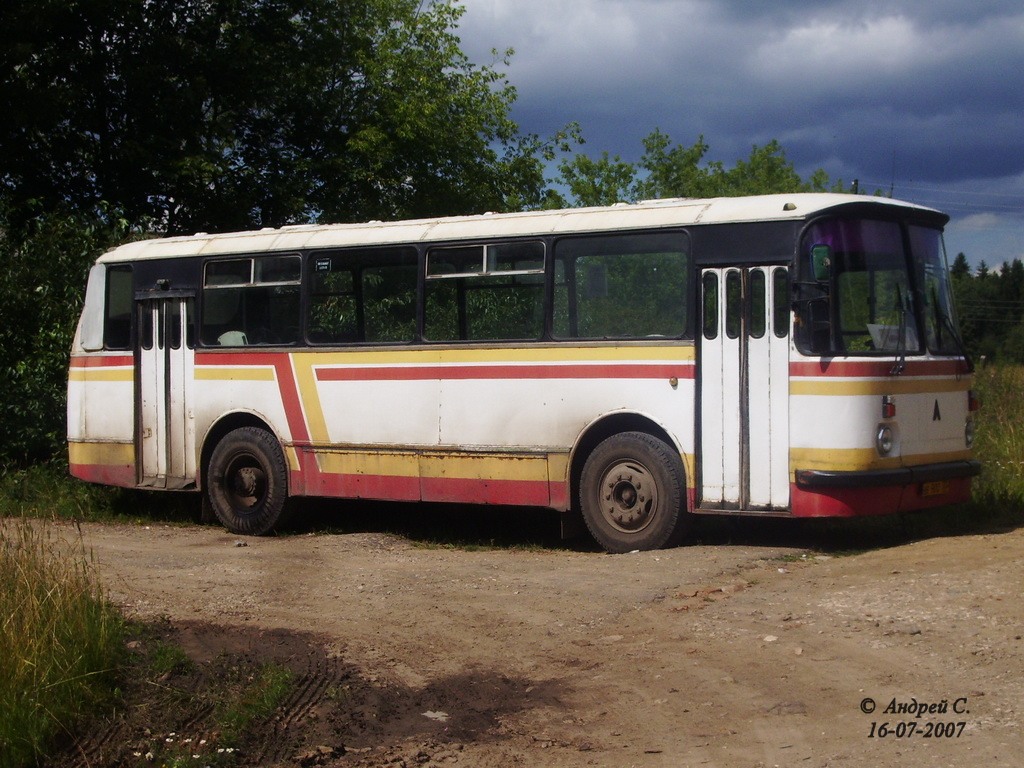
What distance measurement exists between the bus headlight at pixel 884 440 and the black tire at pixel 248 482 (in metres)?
6.23

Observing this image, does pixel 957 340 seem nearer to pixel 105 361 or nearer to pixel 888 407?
pixel 888 407

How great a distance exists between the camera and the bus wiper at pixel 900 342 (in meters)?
10.6

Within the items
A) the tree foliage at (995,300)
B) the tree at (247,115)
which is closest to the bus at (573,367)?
the tree at (247,115)

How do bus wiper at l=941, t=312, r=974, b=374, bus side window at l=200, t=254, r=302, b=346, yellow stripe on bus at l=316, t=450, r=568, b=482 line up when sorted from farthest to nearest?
bus side window at l=200, t=254, r=302, b=346
yellow stripe on bus at l=316, t=450, r=568, b=482
bus wiper at l=941, t=312, r=974, b=374

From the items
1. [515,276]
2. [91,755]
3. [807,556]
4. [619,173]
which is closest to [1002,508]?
[807,556]

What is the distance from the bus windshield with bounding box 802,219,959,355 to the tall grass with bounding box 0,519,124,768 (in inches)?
234

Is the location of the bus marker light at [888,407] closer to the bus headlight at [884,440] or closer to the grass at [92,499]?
the bus headlight at [884,440]

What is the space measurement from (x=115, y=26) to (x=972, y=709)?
2349 cm

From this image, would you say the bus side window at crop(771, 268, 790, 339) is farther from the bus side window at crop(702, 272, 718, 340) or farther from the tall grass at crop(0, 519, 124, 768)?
the tall grass at crop(0, 519, 124, 768)

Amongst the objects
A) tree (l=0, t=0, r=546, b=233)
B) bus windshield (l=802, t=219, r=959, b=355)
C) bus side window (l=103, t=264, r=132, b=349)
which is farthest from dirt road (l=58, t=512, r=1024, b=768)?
tree (l=0, t=0, r=546, b=233)

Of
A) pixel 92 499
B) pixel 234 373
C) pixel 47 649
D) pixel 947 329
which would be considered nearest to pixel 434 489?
pixel 234 373

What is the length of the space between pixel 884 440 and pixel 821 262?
4.95ft

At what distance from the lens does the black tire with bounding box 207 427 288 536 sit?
45.5ft

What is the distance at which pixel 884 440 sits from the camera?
10.6 m
